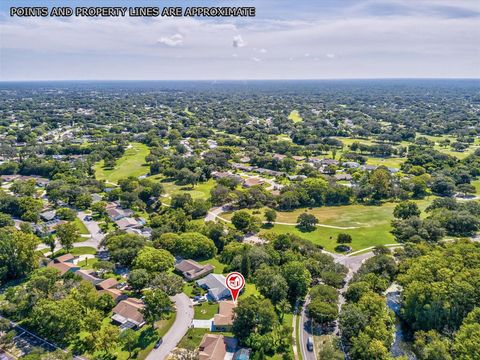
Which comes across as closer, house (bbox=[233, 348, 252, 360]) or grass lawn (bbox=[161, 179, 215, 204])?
house (bbox=[233, 348, 252, 360])

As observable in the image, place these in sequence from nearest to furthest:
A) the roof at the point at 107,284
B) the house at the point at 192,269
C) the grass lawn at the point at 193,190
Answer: the roof at the point at 107,284
the house at the point at 192,269
the grass lawn at the point at 193,190

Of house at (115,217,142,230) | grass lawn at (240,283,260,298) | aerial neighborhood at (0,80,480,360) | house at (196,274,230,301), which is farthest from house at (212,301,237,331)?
house at (115,217,142,230)

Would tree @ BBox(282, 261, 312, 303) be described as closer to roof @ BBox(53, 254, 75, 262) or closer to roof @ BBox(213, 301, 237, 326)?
roof @ BBox(213, 301, 237, 326)

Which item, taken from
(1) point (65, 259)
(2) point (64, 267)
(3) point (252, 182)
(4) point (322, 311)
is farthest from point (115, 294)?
(3) point (252, 182)

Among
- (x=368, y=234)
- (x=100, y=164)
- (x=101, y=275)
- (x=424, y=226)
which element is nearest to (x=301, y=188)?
(x=368, y=234)

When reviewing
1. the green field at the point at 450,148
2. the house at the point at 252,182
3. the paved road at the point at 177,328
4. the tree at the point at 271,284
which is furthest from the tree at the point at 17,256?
the green field at the point at 450,148

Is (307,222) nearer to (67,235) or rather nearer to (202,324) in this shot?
(202,324)

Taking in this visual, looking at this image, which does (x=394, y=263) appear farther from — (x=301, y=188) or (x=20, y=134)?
(x=20, y=134)

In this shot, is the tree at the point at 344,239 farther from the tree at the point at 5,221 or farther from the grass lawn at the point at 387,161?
the grass lawn at the point at 387,161
